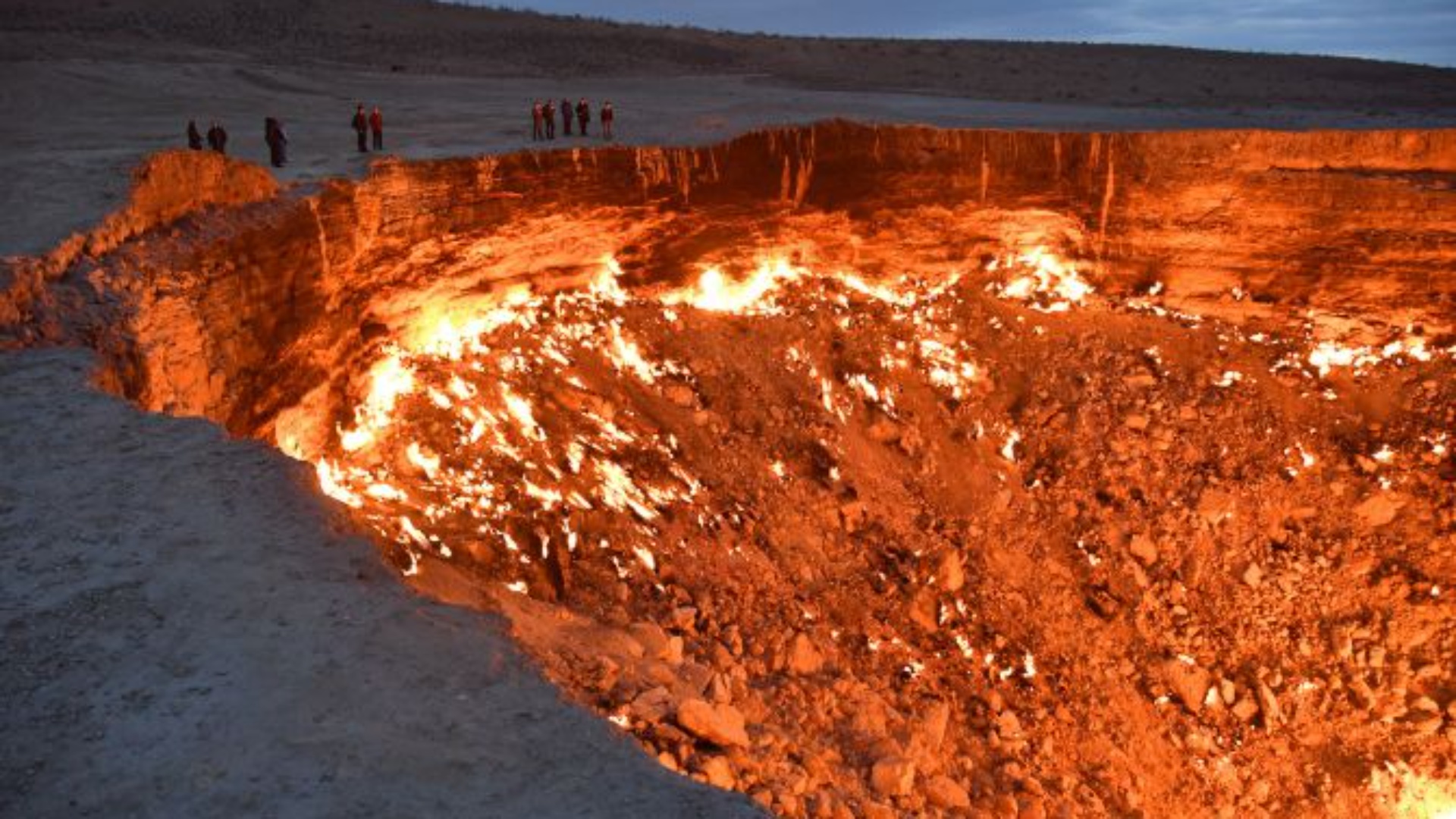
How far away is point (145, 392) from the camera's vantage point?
20.2ft

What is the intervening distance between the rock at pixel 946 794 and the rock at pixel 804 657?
1104mm

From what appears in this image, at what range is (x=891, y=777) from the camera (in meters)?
6.73

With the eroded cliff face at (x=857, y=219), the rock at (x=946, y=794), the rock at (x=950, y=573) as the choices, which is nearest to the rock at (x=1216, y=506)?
the eroded cliff face at (x=857, y=219)

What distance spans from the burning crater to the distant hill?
1425 centimetres

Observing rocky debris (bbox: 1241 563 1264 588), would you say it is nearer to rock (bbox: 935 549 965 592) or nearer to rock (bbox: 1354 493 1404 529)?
rock (bbox: 1354 493 1404 529)

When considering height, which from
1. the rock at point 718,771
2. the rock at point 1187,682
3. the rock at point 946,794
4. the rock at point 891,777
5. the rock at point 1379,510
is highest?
the rock at point 718,771

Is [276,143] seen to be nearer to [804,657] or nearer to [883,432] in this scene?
[883,432]

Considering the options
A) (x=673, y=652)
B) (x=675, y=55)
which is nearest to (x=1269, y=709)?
(x=673, y=652)

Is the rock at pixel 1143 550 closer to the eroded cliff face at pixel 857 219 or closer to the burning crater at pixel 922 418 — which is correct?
the burning crater at pixel 922 418

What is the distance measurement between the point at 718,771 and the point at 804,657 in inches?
114

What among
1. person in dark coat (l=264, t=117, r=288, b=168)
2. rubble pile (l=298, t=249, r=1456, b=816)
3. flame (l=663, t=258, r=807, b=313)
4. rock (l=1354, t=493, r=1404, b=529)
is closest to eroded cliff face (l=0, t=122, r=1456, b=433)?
flame (l=663, t=258, r=807, b=313)

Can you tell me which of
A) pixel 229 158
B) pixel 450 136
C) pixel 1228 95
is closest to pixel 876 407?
pixel 450 136

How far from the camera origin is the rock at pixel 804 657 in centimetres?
775

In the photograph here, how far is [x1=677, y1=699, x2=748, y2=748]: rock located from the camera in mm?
5223
